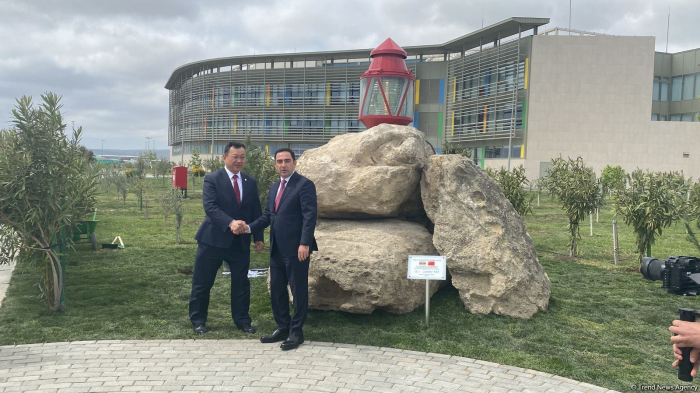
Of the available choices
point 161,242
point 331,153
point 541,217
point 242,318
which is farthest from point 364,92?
point 541,217

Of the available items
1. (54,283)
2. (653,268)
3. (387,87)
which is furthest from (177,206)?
(653,268)

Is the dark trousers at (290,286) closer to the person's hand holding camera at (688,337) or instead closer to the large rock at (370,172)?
the large rock at (370,172)

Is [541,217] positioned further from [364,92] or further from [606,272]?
[364,92]

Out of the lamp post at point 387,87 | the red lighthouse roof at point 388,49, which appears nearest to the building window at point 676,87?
the lamp post at point 387,87

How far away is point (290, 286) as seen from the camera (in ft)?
20.5

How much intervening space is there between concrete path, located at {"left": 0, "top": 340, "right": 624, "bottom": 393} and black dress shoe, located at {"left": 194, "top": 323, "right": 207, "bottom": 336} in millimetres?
317

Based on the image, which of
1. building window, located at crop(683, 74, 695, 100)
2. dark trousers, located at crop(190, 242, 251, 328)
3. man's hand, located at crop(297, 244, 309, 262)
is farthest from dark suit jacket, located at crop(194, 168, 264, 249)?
building window, located at crop(683, 74, 695, 100)

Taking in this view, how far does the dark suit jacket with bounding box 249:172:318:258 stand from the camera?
6047 millimetres

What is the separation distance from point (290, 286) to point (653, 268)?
397 centimetres

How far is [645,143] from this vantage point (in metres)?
41.0

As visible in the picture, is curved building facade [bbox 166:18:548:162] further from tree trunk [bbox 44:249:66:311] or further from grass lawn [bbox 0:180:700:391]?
tree trunk [bbox 44:249:66:311]

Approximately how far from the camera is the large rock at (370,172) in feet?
25.3

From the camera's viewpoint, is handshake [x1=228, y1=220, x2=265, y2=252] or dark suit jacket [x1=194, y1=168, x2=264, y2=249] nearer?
handshake [x1=228, y1=220, x2=265, y2=252]

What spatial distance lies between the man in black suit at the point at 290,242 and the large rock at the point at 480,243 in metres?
2.42
